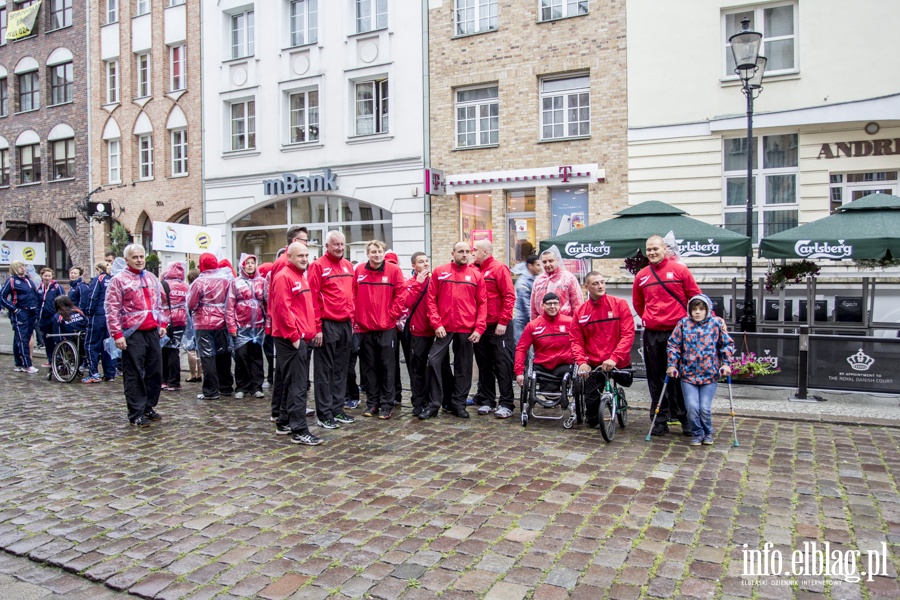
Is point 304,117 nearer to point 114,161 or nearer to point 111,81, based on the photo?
point 114,161

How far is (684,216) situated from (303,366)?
25.1 ft

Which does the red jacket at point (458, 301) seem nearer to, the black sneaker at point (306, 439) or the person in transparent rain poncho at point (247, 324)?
the black sneaker at point (306, 439)

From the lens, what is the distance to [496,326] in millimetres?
8703

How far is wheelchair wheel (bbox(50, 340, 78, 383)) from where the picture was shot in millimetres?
11789

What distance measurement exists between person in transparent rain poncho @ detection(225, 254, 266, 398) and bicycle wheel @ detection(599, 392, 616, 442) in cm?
516

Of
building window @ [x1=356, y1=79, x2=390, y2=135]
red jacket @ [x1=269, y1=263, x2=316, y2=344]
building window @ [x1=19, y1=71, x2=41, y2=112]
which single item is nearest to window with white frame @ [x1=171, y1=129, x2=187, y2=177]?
building window @ [x1=356, y1=79, x2=390, y2=135]

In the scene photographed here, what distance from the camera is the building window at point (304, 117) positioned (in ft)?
72.8

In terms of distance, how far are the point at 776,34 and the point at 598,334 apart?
11853mm

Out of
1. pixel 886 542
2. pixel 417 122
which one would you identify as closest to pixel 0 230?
pixel 417 122

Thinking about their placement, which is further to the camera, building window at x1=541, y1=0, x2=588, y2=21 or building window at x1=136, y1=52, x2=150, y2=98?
building window at x1=136, y1=52, x2=150, y2=98

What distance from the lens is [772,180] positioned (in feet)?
52.5

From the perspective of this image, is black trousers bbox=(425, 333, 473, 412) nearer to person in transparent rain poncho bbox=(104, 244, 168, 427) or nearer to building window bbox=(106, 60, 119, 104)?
person in transparent rain poncho bbox=(104, 244, 168, 427)

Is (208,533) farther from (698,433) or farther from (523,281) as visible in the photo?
(523,281)

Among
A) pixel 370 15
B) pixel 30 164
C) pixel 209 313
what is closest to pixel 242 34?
pixel 370 15
